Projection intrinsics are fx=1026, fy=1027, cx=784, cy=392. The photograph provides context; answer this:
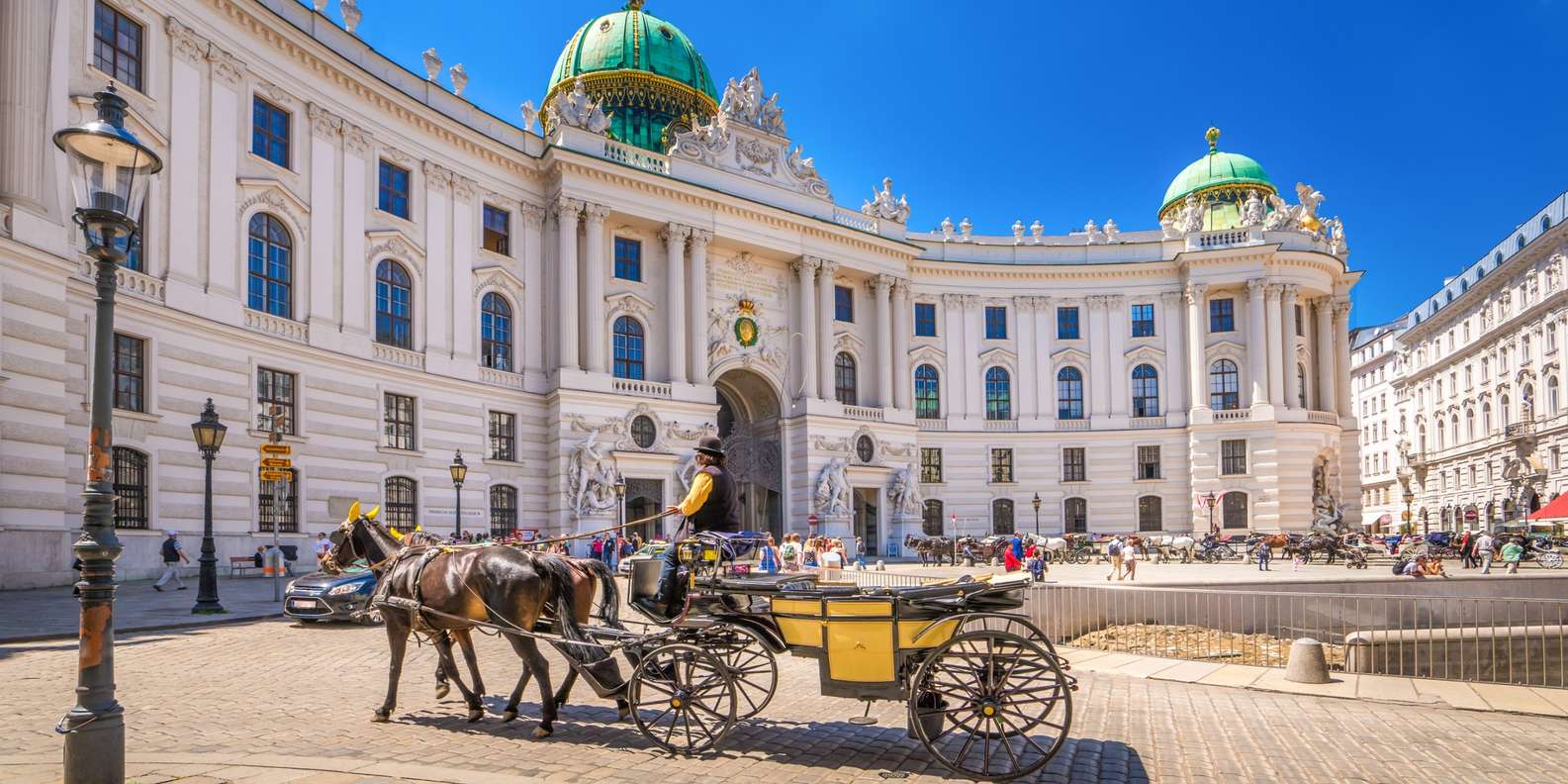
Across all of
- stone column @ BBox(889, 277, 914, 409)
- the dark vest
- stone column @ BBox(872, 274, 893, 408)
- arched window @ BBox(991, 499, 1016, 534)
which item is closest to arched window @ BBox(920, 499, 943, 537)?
arched window @ BBox(991, 499, 1016, 534)

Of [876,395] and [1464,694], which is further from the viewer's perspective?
[876,395]

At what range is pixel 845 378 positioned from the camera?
4769 centimetres

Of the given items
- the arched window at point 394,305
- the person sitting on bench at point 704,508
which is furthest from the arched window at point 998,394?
the person sitting on bench at point 704,508

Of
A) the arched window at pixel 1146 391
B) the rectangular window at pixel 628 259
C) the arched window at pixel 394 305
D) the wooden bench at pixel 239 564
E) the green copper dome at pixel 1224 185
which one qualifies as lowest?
the wooden bench at pixel 239 564

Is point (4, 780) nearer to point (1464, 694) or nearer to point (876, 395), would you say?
point (1464, 694)

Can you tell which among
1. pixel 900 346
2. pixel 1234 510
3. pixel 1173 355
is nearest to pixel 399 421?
pixel 900 346

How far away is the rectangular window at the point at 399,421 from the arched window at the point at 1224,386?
38917mm

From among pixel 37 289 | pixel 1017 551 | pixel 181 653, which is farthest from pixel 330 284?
pixel 1017 551

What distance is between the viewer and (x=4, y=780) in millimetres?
6797

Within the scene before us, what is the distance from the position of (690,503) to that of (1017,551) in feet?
93.1

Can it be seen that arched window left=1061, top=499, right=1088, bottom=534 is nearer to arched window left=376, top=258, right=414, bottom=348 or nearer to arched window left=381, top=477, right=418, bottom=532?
arched window left=381, top=477, right=418, bottom=532

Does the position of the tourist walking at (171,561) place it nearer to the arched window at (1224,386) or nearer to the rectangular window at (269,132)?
the rectangular window at (269,132)

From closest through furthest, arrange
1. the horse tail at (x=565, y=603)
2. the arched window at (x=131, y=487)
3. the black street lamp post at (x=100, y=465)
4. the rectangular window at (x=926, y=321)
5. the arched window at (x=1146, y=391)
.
Result: the black street lamp post at (x=100, y=465) < the horse tail at (x=565, y=603) < the arched window at (x=131, y=487) < the rectangular window at (x=926, y=321) < the arched window at (x=1146, y=391)

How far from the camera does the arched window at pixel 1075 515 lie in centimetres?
5266
